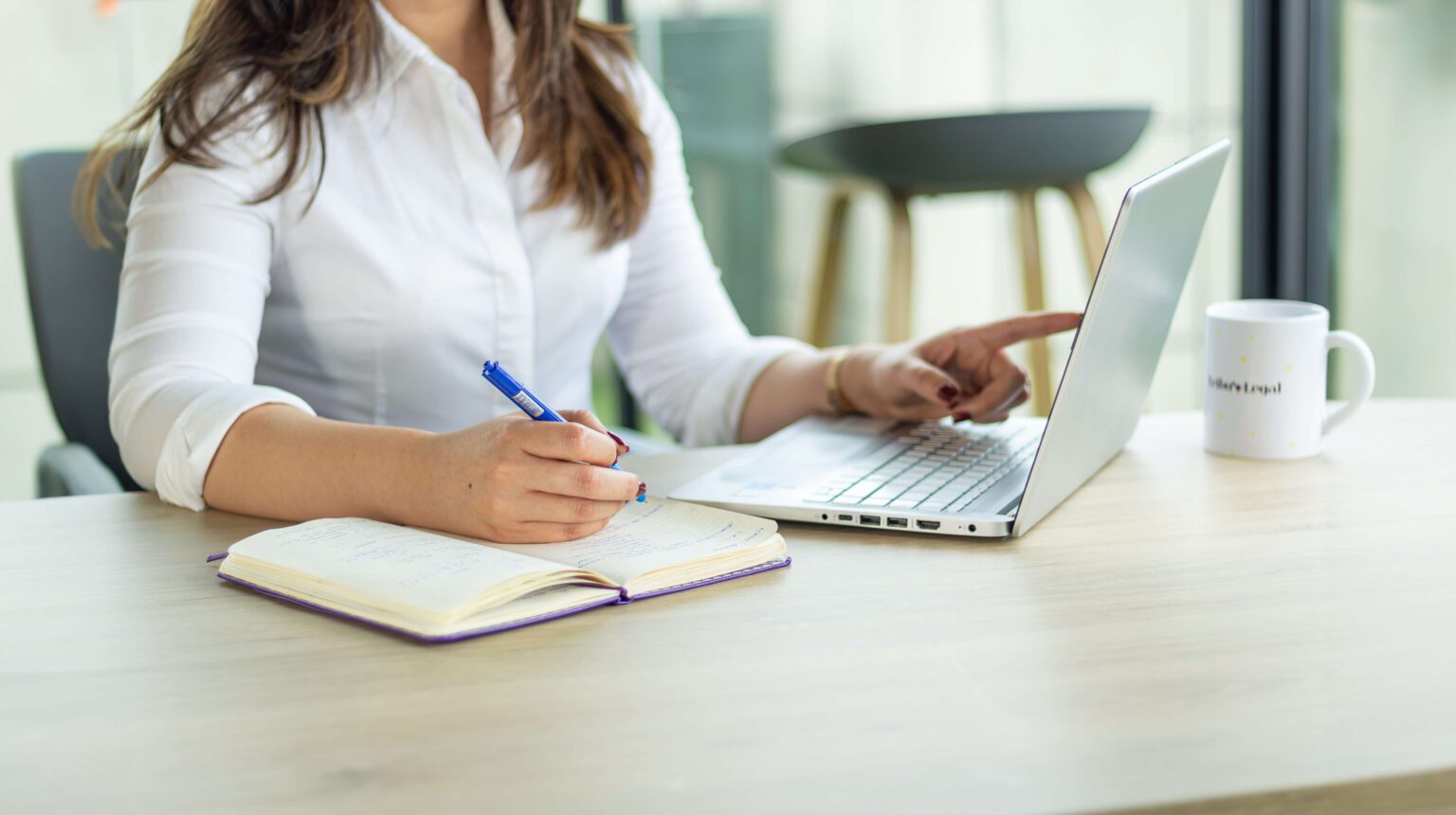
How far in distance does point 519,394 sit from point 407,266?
50 cm

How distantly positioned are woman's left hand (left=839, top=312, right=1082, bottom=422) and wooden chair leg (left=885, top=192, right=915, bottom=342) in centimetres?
118

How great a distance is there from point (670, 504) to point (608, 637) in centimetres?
22

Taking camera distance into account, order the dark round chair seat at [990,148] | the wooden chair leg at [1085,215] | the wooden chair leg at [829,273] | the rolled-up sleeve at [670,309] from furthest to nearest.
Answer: the wooden chair leg at [829,273] → the wooden chair leg at [1085,215] → the dark round chair seat at [990,148] → the rolled-up sleeve at [670,309]

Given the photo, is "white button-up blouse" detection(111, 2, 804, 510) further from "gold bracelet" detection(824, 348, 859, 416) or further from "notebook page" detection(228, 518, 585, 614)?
"notebook page" detection(228, 518, 585, 614)

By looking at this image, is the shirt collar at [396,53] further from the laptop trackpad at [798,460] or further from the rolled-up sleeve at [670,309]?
the laptop trackpad at [798,460]

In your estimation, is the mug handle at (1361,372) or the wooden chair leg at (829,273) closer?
the mug handle at (1361,372)

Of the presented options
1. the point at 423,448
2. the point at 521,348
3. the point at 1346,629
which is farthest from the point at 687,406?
the point at 1346,629

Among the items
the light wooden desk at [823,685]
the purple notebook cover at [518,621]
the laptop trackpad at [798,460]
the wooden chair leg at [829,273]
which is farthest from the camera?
the wooden chair leg at [829,273]

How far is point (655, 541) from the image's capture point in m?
0.80

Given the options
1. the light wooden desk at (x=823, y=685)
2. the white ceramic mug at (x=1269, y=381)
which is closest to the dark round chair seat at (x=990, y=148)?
the white ceramic mug at (x=1269, y=381)

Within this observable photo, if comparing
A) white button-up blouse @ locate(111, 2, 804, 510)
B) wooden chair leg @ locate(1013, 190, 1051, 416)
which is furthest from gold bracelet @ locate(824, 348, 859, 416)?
wooden chair leg @ locate(1013, 190, 1051, 416)

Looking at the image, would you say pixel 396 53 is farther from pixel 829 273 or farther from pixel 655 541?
pixel 829 273

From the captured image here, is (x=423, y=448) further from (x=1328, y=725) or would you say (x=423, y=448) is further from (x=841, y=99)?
(x=841, y=99)

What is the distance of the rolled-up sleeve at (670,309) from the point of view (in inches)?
55.8
